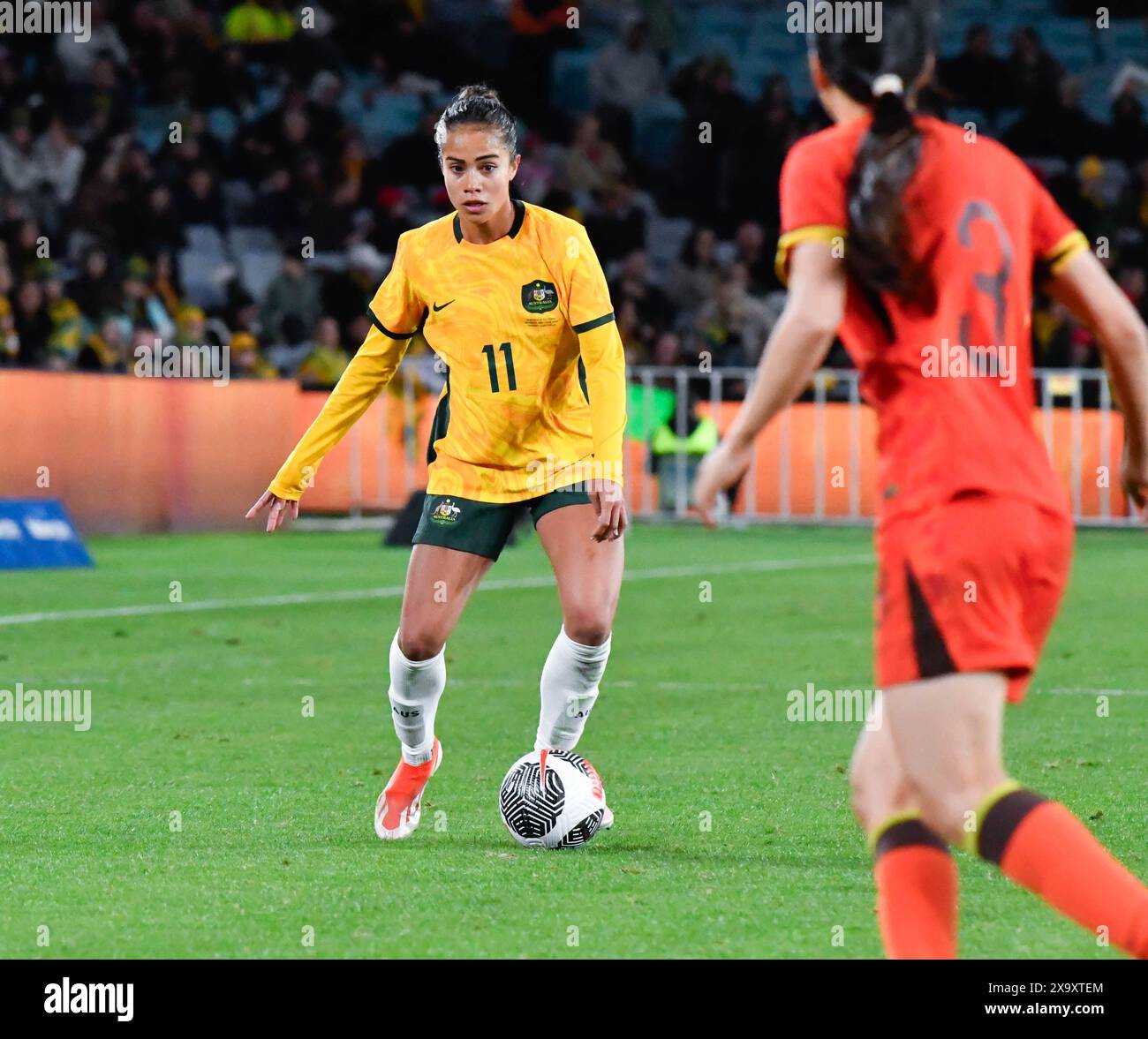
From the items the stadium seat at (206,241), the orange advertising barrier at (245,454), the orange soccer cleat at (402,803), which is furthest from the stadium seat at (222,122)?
the orange soccer cleat at (402,803)

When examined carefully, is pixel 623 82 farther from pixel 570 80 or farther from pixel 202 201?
pixel 202 201

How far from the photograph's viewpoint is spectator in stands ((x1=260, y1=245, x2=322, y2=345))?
23.3m

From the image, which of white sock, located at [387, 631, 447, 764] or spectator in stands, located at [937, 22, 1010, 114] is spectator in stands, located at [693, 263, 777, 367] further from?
white sock, located at [387, 631, 447, 764]

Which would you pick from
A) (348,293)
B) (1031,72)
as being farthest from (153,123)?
(1031,72)

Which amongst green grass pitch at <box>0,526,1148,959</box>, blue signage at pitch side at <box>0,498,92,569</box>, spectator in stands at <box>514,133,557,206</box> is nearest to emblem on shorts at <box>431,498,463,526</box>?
green grass pitch at <box>0,526,1148,959</box>

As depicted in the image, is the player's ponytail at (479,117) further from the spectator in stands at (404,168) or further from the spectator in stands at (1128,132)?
the spectator in stands at (1128,132)

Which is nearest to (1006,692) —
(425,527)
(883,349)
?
(883,349)

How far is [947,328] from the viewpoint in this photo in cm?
389

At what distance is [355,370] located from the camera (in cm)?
680

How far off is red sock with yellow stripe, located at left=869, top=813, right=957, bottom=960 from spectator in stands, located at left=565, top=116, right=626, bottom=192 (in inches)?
887

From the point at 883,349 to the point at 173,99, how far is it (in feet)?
75.5

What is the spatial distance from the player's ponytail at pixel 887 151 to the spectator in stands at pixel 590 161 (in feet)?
73.3

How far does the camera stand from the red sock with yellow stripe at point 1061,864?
12.1 feet

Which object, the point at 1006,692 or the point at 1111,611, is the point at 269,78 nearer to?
the point at 1111,611
